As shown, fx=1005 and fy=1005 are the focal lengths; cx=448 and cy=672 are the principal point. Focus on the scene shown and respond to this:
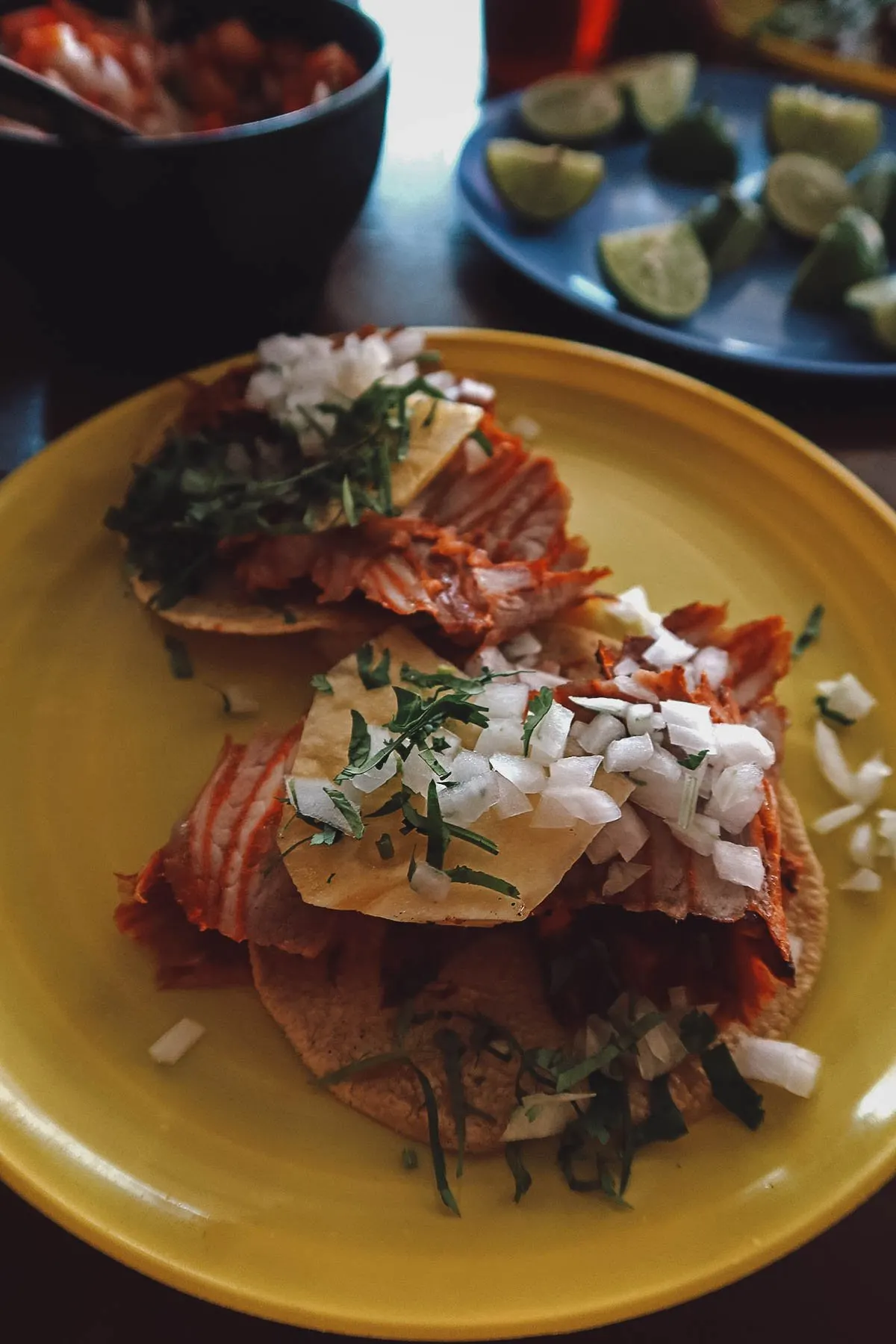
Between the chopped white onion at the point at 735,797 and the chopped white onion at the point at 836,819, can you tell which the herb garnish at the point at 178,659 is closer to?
the chopped white onion at the point at 735,797

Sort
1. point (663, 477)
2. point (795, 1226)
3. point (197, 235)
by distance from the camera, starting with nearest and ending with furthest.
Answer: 1. point (795, 1226)
2. point (197, 235)
3. point (663, 477)

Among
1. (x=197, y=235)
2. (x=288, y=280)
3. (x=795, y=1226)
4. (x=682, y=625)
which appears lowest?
(x=795, y=1226)

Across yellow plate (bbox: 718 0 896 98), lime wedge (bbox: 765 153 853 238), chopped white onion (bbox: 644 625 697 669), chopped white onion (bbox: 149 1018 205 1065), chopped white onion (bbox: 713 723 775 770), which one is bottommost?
chopped white onion (bbox: 149 1018 205 1065)

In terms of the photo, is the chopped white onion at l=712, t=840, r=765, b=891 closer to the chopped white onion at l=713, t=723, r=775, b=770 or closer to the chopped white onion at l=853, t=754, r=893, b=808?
the chopped white onion at l=713, t=723, r=775, b=770

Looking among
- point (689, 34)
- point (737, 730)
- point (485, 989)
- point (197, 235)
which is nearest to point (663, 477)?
point (737, 730)

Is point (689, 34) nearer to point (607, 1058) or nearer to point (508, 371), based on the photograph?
point (508, 371)

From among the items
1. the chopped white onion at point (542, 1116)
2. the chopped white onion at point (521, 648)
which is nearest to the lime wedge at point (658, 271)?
the chopped white onion at point (521, 648)

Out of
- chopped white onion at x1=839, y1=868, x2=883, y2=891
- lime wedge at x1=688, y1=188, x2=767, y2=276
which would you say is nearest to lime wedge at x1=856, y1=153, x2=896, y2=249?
lime wedge at x1=688, y1=188, x2=767, y2=276
